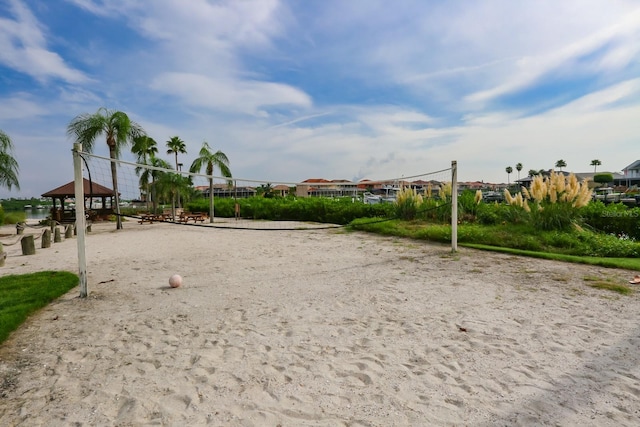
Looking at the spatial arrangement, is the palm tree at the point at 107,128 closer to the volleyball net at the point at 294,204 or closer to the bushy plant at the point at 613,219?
the volleyball net at the point at 294,204

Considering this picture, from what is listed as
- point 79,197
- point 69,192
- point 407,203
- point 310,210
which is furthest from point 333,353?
point 69,192

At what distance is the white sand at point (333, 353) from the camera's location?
2637 millimetres

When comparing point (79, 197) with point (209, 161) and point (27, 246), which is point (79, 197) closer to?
point (27, 246)

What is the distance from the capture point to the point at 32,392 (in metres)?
2.96

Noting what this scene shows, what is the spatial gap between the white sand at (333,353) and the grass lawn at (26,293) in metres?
0.17

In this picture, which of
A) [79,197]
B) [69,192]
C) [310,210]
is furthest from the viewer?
[69,192]

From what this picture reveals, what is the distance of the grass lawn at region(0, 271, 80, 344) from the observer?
4518 millimetres

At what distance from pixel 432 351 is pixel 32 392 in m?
3.46

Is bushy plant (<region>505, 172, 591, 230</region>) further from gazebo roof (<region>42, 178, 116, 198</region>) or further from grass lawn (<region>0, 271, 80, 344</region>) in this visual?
gazebo roof (<region>42, 178, 116, 198</region>)

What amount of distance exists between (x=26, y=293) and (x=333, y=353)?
5166 mm

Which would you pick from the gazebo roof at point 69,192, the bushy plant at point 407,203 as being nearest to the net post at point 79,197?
the bushy plant at point 407,203

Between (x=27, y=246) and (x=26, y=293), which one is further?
(x=27, y=246)

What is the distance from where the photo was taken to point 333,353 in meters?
3.56

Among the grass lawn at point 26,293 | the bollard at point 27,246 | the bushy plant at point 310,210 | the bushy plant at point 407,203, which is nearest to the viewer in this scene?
the grass lawn at point 26,293
